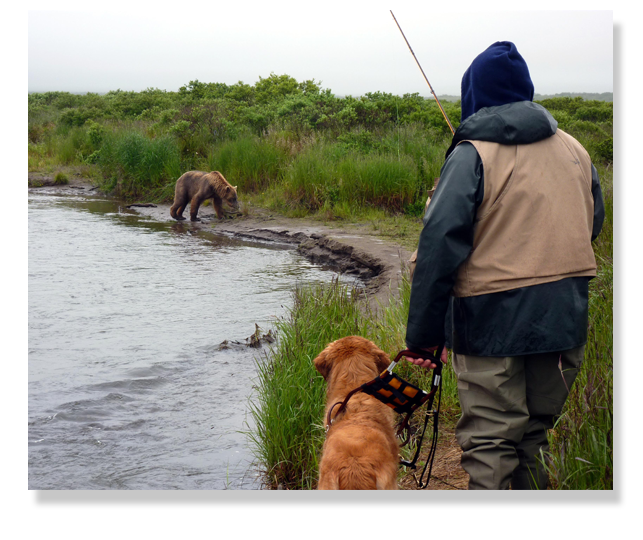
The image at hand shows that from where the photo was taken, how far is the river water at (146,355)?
4.52 m

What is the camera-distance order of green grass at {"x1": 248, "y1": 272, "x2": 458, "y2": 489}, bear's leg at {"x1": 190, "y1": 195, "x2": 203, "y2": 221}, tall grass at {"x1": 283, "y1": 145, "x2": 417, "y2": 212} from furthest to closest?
bear's leg at {"x1": 190, "y1": 195, "x2": 203, "y2": 221} < tall grass at {"x1": 283, "y1": 145, "x2": 417, "y2": 212} < green grass at {"x1": 248, "y1": 272, "x2": 458, "y2": 489}

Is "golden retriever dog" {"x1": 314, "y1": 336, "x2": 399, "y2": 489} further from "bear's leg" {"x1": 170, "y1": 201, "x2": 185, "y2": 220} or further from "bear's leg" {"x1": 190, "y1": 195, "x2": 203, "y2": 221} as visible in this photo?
"bear's leg" {"x1": 170, "y1": 201, "x2": 185, "y2": 220}

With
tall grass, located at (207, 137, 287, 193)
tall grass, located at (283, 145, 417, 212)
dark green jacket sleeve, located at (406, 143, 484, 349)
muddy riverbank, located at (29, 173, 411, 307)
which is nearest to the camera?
dark green jacket sleeve, located at (406, 143, 484, 349)

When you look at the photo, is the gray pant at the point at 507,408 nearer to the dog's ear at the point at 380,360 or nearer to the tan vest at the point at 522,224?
the tan vest at the point at 522,224

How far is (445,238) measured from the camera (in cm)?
260

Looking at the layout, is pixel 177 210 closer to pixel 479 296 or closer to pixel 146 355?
pixel 146 355

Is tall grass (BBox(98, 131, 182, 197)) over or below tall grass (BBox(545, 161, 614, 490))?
over

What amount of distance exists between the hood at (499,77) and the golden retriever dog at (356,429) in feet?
4.83

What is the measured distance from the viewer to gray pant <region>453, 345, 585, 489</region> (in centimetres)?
271

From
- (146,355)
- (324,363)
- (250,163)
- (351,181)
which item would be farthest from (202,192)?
(324,363)

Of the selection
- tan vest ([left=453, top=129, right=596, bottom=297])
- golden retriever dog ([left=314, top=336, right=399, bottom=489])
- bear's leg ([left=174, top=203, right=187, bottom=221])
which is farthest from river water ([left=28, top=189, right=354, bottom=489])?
bear's leg ([left=174, top=203, right=187, bottom=221])

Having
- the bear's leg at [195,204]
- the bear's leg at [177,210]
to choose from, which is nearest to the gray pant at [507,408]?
the bear's leg at [195,204]

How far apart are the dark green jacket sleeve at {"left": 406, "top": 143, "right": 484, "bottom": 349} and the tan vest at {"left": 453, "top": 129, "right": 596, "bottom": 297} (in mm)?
66
